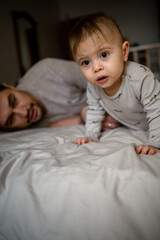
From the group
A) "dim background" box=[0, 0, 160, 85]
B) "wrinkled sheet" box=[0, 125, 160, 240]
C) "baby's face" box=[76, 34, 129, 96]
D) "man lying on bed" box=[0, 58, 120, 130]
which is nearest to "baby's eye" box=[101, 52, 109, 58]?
"baby's face" box=[76, 34, 129, 96]

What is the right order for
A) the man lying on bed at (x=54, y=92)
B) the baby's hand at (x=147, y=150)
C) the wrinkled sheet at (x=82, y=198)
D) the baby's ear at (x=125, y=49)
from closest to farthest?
the wrinkled sheet at (x=82, y=198) < the baby's hand at (x=147, y=150) < the baby's ear at (x=125, y=49) < the man lying on bed at (x=54, y=92)

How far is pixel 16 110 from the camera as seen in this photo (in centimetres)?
112

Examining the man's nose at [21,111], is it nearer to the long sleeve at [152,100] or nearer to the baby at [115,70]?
the baby at [115,70]

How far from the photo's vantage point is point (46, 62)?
1.37 metres

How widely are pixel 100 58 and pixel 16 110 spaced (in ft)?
2.26

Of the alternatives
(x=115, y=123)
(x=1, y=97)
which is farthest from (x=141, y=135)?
(x=1, y=97)

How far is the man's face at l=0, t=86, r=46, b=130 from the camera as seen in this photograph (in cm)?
108

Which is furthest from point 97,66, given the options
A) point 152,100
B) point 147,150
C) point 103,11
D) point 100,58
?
point 103,11

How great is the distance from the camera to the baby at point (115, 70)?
2.15ft

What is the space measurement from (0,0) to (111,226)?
2.46 meters

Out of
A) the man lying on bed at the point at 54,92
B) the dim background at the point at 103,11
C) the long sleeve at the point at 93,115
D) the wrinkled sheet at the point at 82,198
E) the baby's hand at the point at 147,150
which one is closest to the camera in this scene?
the wrinkled sheet at the point at 82,198

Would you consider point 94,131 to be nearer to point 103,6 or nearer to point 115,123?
point 115,123

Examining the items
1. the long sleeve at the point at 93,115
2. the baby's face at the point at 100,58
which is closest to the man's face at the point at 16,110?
the long sleeve at the point at 93,115

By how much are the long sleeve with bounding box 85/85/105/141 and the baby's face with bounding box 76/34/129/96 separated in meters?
0.20
